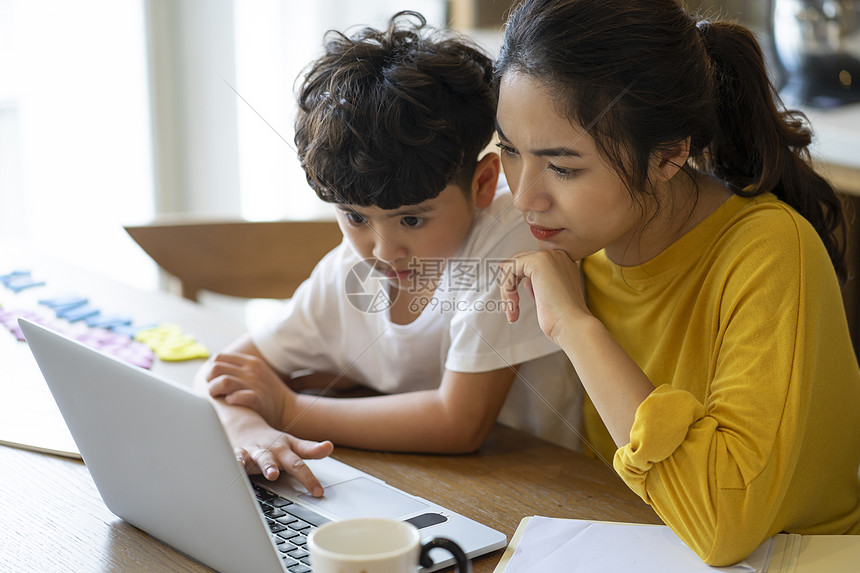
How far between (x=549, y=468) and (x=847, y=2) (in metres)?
1.40

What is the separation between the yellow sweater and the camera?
0.66 metres

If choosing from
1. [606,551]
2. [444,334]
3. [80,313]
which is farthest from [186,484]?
[80,313]

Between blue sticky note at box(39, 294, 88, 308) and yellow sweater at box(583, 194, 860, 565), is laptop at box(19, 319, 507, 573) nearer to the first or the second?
yellow sweater at box(583, 194, 860, 565)

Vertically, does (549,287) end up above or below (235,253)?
above

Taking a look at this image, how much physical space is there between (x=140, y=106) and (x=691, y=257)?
203cm

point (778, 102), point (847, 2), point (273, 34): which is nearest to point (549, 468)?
point (778, 102)

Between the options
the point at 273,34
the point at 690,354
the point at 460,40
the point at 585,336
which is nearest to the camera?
the point at 585,336

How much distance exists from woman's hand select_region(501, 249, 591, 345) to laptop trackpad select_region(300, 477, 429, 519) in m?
0.19

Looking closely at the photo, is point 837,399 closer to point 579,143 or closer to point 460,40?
point 579,143

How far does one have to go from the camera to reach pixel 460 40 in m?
0.96

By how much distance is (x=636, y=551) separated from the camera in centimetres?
68

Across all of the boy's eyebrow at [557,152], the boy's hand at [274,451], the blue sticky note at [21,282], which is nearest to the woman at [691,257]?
the boy's eyebrow at [557,152]

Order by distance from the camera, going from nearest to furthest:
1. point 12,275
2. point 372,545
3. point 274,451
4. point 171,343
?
1. point 372,545
2. point 274,451
3. point 171,343
4. point 12,275

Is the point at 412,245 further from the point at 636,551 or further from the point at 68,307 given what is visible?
the point at 68,307
